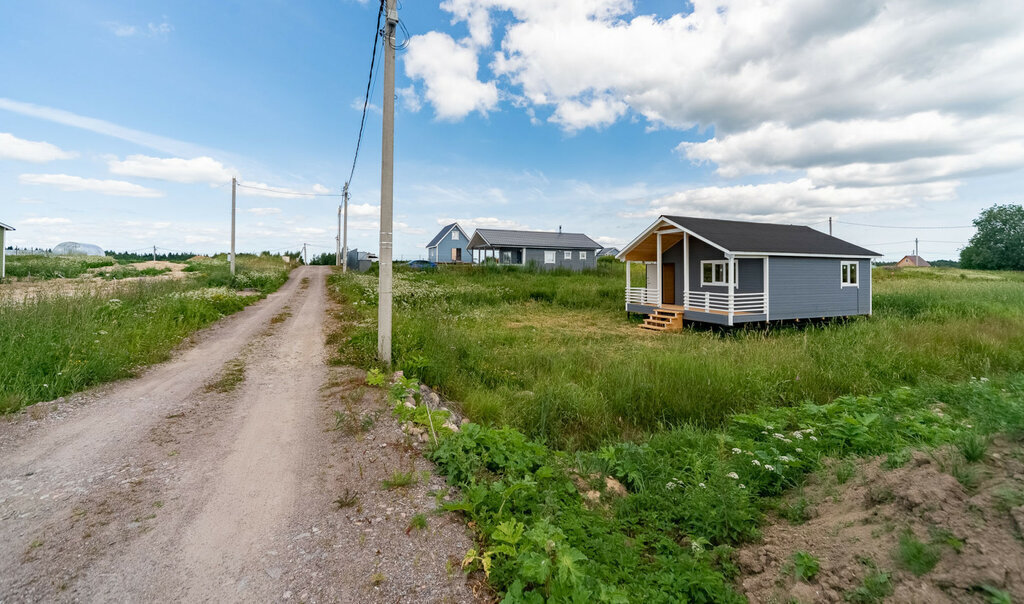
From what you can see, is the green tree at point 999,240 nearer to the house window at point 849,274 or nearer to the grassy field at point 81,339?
the house window at point 849,274

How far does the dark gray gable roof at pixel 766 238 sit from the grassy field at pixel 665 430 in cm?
463

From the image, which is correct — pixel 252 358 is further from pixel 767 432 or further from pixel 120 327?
pixel 767 432

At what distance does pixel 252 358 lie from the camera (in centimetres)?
823

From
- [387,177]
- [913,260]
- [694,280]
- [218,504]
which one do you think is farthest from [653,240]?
[913,260]

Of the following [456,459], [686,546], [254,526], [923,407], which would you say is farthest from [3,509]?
[923,407]

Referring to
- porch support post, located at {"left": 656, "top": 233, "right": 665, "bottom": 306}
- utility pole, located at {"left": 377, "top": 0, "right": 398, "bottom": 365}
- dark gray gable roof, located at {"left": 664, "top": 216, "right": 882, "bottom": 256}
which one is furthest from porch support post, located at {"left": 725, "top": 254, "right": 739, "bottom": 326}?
utility pole, located at {"left": 377, "top": 0, "right": 398, "bottom": 365}

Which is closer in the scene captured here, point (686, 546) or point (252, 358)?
point (686, 546)

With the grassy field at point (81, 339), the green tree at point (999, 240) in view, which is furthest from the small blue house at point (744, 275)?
the green tree at point (999, 240)

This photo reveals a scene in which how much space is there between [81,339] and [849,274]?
2384 cm

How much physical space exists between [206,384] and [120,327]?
3.80 meters

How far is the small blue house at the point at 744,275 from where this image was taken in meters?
16.1

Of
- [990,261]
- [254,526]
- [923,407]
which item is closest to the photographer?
[254,526]

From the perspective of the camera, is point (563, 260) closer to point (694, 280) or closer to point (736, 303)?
point (694, 280)

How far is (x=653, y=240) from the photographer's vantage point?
19.9m
